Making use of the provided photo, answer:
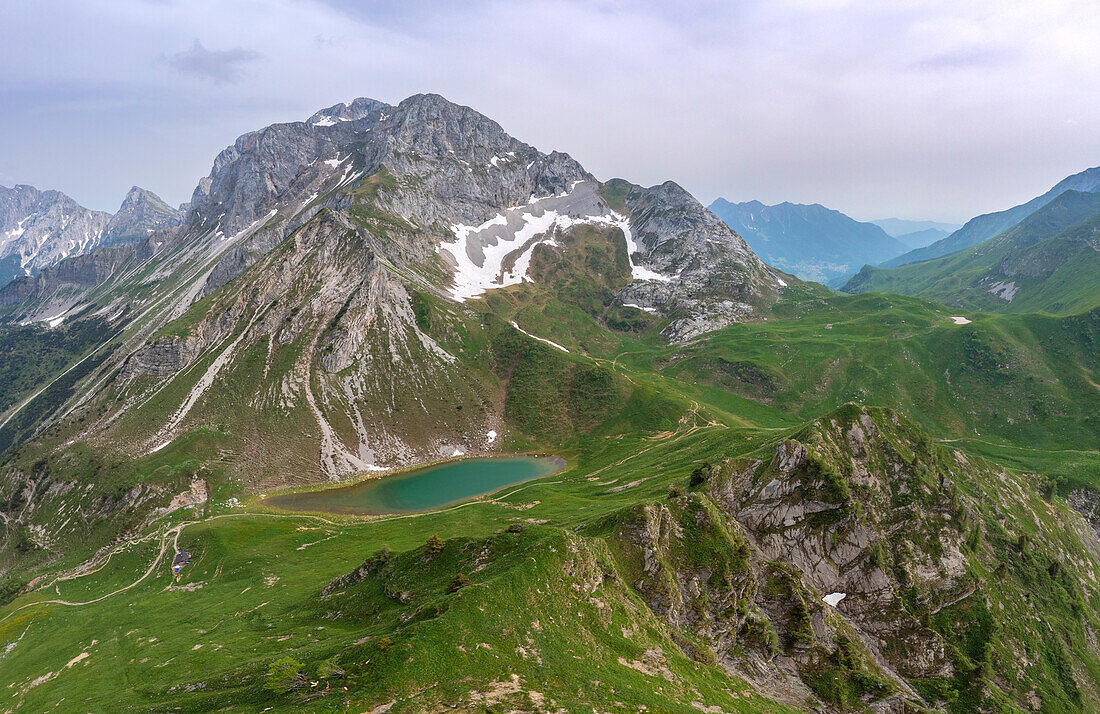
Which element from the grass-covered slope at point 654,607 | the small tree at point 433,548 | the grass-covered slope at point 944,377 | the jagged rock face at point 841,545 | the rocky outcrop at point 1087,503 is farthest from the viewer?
the grass-covered slope at point 944,377

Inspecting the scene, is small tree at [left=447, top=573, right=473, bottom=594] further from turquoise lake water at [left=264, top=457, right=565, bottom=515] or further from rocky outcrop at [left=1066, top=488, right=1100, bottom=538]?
rocky outcrop at [left=1066, top=488, right=1100, bottom=538]

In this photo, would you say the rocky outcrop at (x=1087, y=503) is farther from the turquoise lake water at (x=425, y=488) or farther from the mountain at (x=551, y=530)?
the turquoise lake water at (x=425, y=488)

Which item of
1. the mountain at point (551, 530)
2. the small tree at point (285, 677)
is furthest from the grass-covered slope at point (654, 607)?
the mountain at point (551, 530)

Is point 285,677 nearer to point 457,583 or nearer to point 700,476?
point 457,583

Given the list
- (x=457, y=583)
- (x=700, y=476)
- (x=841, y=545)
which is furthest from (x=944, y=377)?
(x=457, y=583)

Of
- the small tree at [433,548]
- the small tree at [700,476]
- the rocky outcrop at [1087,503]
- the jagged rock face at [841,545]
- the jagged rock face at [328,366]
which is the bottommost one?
the rocky outcrop at [1087,503]

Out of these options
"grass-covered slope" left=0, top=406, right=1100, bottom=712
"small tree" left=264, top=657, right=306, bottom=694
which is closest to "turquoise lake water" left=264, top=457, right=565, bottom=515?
"grass-covered slope" left=0, top=406, right=1100, bottom=712
